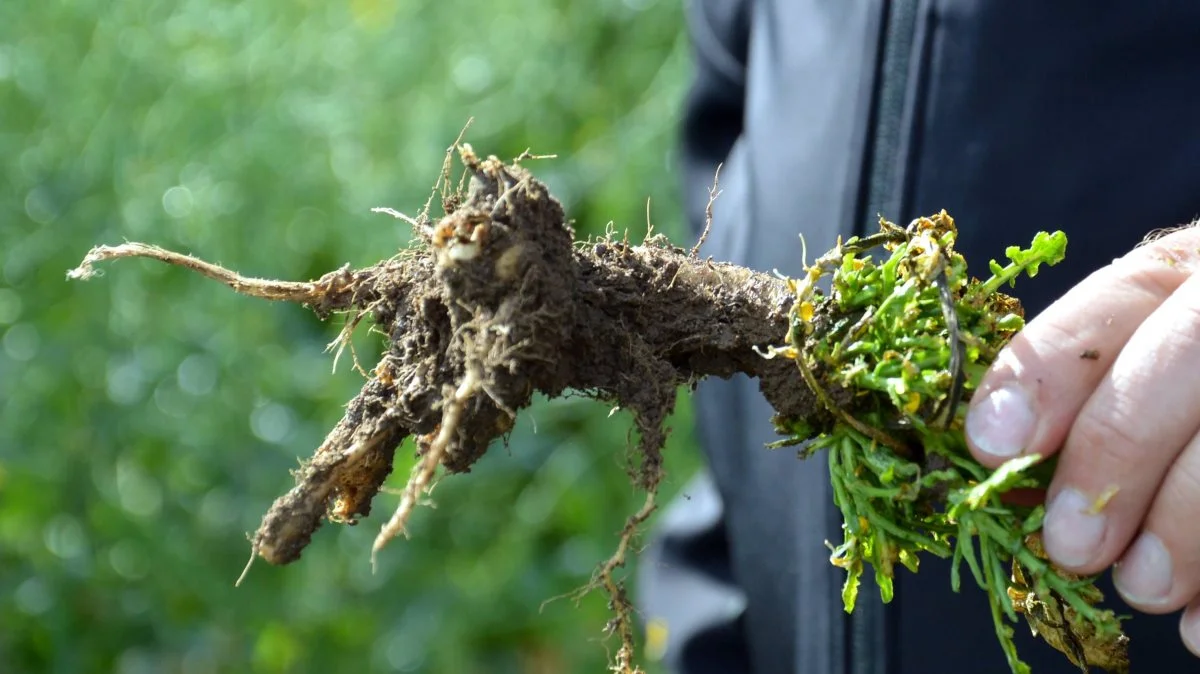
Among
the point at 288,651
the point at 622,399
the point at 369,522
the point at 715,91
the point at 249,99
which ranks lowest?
the point at 622,399

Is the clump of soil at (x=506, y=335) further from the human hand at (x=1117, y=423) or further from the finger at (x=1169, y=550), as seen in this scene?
the finger at (x=1169, y=550)

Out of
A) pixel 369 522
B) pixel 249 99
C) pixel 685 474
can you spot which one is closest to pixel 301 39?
pixel 249 99

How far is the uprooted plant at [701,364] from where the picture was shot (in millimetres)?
966

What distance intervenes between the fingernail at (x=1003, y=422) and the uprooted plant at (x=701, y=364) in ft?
0.09

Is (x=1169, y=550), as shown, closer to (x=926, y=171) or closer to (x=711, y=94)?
(x=926, y=171)

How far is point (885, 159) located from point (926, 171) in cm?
6

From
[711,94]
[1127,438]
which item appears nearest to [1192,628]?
[1127,438]

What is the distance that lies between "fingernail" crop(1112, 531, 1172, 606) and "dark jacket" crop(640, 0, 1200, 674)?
0.37 m

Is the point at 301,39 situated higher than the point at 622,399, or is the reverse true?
the point at 301,39

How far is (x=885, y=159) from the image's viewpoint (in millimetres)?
1403

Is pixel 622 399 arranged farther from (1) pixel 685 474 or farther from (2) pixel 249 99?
(2) pixel 249 99

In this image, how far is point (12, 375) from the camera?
7.34ft

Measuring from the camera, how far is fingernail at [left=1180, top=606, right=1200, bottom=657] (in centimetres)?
95

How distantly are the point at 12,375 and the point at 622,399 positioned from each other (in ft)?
5.68
